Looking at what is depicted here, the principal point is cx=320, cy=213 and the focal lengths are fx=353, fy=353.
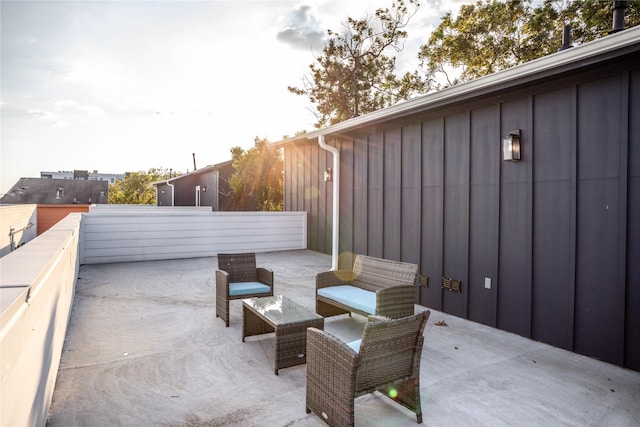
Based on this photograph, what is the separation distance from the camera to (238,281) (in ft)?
14.1

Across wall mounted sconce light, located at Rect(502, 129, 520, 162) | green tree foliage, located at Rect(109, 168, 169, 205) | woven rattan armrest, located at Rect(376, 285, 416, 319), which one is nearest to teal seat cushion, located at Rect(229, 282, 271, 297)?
woven rattan armrest, located at Rect(376, 285, 416, 319)

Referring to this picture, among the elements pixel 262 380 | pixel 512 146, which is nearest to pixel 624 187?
pixel 512 146

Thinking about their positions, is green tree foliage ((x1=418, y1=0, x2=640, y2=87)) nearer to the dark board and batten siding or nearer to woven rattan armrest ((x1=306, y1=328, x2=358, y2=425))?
the dark board and batten siding

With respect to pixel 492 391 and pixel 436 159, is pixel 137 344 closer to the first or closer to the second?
pixel 492 391

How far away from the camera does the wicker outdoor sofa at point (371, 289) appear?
3369mm

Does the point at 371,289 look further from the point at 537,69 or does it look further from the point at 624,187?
the point at 537,69

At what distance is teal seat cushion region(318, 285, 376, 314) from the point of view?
350 centimetres

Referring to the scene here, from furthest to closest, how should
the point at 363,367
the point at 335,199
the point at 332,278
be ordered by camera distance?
1. the point at 335,199
2. the point at 332,278
3. the point at 363,367

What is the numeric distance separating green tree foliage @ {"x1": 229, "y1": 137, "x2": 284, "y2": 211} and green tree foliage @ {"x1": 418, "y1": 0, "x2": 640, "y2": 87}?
282 inches

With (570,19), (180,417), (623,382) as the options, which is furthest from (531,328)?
(570,19)

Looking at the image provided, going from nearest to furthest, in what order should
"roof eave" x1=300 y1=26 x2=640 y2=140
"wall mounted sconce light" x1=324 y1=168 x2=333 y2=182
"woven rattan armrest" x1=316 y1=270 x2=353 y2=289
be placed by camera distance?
1. "roof eave" x1=300 y1=26 x2=640 y2=140
2. "woven rattan armrest" x1=316 y1=270 x2=353 y2=289
3. "wall mounted sconce light" x1=324 y1=168 x2=333 y2=182

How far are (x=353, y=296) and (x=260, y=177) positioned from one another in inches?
→ 470

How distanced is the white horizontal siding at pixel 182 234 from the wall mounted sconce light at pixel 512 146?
6401mm

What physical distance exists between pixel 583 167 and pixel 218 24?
6753mm
